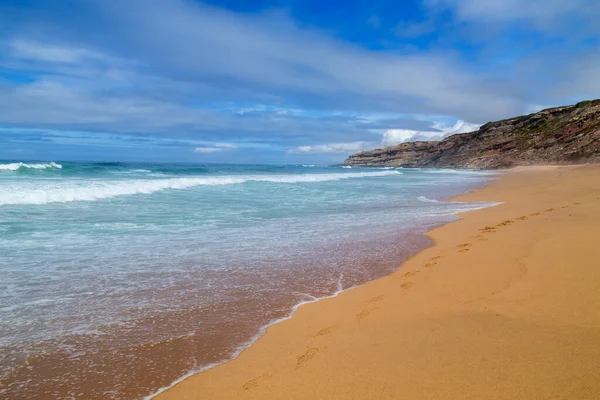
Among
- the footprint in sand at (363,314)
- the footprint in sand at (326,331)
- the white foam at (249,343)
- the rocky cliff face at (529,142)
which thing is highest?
the rocky cliff face at (529,142)

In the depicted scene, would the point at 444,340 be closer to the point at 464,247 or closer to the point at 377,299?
the point at 377,299

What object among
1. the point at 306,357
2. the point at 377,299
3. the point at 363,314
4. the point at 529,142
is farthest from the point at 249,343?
the point at 529,142

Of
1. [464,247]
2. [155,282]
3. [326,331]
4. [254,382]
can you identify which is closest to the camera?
[254,382]

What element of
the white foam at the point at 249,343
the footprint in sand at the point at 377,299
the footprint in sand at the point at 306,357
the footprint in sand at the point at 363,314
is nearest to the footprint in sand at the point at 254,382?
the footprint in sand at the point at 306,357

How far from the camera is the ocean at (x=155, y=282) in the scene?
11.1ft

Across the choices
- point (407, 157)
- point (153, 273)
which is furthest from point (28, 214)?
point (407, 157)

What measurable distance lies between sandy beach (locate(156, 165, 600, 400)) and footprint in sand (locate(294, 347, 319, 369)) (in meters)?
0.02

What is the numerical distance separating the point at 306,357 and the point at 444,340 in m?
1.19

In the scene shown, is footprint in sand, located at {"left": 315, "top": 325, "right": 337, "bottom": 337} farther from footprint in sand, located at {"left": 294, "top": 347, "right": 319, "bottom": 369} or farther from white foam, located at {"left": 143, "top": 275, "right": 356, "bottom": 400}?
white foam, located at {"left": 143, "top": 275, "right": 356, "bottom": 400}

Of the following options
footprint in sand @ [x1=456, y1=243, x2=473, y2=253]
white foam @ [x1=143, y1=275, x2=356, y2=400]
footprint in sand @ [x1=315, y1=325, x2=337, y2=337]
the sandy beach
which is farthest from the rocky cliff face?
footprint in sand @ [x1=315, y1=325, x2=337, y2=337]

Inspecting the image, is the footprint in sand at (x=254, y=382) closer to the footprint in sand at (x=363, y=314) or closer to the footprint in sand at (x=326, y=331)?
the footprint in sand at (x=326, y=331)

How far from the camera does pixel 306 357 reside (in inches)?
Answer: 131

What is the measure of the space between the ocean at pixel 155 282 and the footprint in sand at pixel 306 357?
0.64 meters

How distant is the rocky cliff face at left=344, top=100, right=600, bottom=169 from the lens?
5294 cm
